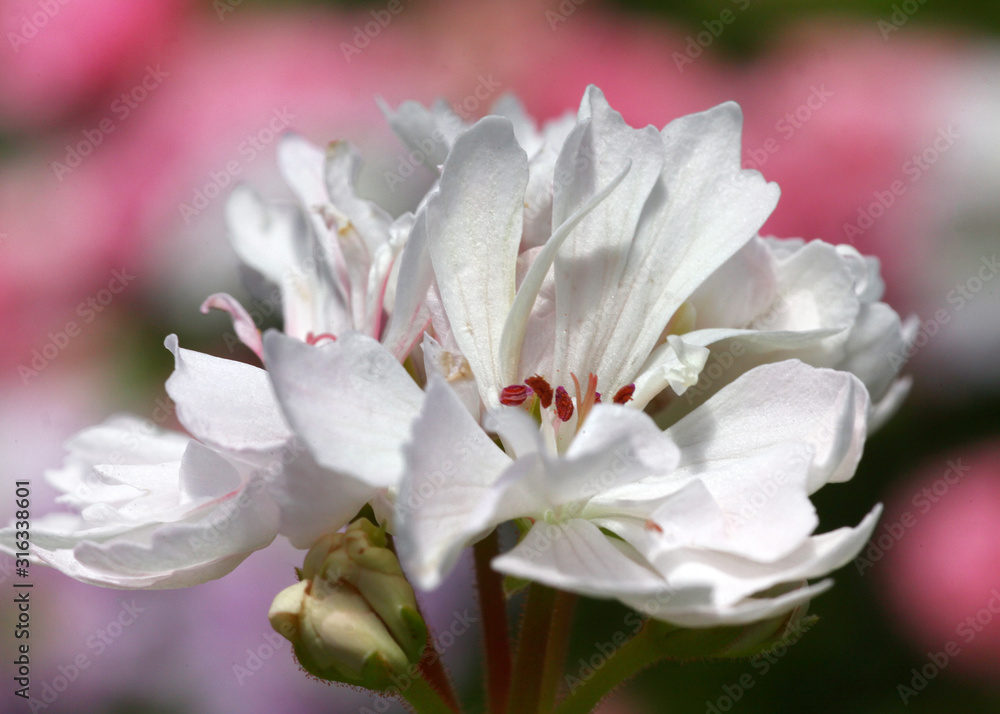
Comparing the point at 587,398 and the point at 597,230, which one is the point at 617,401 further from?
the point at 597,230

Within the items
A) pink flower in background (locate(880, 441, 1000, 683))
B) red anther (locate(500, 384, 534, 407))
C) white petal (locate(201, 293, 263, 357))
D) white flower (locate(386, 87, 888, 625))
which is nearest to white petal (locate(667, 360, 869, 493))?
white flower (locate(386, 87, 888, 625))

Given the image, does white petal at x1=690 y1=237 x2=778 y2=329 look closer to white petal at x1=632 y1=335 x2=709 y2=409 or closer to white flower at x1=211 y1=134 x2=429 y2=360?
white petal at x1=632 y1=335 x2=709 y2=409

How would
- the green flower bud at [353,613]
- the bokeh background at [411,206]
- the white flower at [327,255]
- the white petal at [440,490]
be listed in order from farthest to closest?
the bokeh background at [411,206] → the white flower at [327,255] → the green flower bud at [353,613] → the white petal at [440,490]

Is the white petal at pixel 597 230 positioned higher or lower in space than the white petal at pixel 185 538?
higher

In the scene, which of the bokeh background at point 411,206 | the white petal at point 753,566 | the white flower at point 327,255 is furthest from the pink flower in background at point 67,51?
the white petal at point 753,566

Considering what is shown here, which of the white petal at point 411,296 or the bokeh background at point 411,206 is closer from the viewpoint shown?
the white petal at point 411,296

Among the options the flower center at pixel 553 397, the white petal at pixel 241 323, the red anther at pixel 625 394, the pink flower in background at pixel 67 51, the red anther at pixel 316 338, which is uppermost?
the red anther at pixel 625 394

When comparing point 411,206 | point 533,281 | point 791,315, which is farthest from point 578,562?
point 411,206

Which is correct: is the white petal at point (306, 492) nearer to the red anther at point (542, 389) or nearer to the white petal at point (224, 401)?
the white petal at point (224, 401)
